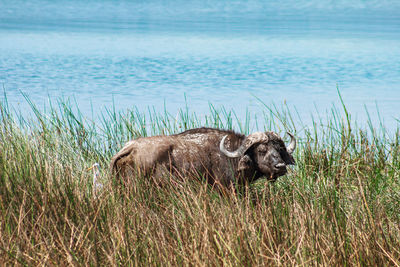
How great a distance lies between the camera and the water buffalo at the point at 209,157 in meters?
5.89

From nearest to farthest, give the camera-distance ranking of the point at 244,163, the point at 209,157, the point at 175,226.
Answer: the point at 175,226 → the point at 244,163 → the point at 209,157

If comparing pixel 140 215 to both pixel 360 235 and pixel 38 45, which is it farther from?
pixel 38 45

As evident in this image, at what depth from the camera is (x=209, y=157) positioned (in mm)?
6023

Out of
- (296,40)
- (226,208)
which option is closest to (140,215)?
(226,208)

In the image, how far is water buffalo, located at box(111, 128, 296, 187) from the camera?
5.89m

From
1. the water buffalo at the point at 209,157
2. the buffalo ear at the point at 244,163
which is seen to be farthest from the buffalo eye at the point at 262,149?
the buffalo ear at the point at 244,163

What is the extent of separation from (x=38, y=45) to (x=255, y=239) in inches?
1894

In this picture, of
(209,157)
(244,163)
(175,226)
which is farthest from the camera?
(209,157)

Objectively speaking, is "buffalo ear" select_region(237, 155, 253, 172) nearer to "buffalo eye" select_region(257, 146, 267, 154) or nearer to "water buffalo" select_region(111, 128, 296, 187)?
"water buffalo" select_region(111, 128, 296, 187)

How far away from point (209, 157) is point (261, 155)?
500 millimetres

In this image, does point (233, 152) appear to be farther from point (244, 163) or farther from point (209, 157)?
point (209, 157)

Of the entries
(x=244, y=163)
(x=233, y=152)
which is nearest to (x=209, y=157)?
(x=233, y=152)

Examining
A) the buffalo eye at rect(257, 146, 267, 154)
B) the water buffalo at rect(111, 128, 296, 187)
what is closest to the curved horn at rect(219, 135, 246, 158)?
the water buffalo at rect(111, 128, 296, 187)

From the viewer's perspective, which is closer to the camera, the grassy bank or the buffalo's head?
the grassy bank
